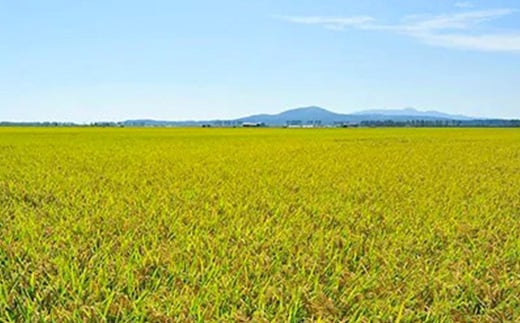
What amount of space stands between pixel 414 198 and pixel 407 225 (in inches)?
87.1

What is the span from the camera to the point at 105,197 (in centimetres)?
756

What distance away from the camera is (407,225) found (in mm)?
5762

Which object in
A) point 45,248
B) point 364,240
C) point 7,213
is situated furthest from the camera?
point 7,213

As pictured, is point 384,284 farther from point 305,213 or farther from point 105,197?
point 105,197

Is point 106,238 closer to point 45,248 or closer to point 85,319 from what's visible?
point 45,248

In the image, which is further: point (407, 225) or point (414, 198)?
point (414, 198)

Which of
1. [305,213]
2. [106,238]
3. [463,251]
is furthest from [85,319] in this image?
[305,213]

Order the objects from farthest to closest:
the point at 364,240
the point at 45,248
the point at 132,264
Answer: the point at 364,240, the point at 45,248, the point at 132,264

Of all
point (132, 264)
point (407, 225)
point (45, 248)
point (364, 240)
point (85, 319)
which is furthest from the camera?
point (407, 225)

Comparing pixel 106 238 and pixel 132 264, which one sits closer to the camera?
pixel 132 264

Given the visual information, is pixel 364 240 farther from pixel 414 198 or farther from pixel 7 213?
pixel 7 213

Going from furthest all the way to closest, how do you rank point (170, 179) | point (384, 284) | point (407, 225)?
1. point (170, 179)
2. point (407, 225)
3. point (384, 284)

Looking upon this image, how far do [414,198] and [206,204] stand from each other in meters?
3.08

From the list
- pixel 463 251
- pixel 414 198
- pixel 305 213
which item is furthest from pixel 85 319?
pixel 414 198
